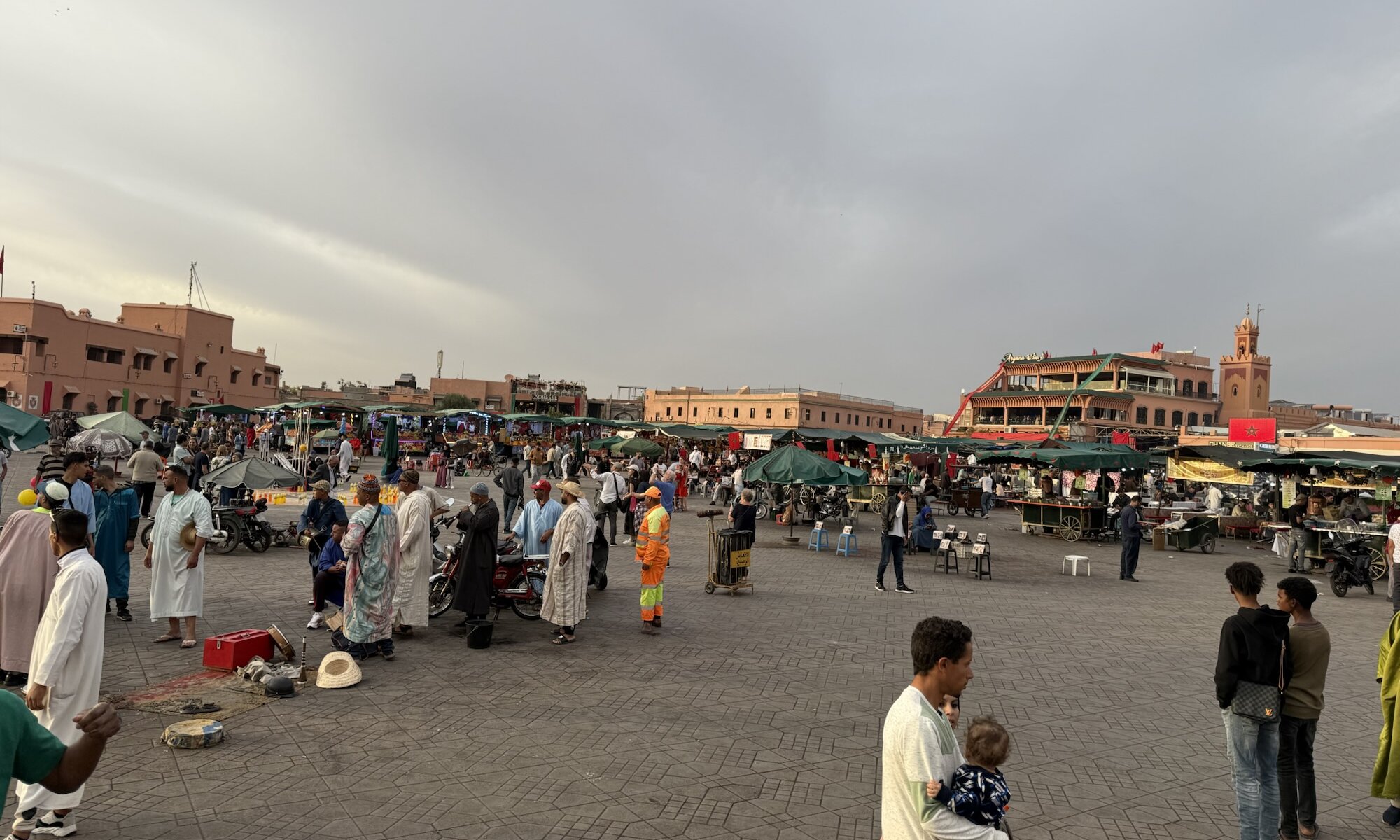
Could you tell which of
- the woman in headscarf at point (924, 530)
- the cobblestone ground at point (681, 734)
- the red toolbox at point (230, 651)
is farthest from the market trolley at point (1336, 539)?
the red toolbox at point (230, 651)

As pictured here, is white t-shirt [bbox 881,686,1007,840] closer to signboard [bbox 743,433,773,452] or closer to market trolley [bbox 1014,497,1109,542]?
market trolley [bbox 1014,497,1109,542]

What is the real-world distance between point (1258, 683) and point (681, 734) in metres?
3.41

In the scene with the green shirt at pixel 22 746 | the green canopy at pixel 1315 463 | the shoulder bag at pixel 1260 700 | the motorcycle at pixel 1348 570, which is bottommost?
the motorcycle at pixel 1348 570

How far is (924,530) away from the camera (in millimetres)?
16438

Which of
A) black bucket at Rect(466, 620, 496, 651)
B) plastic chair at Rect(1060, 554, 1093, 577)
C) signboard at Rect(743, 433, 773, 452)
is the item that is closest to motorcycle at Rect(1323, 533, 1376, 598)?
plastic chair at Rect(1060, 554, 1093, 577)

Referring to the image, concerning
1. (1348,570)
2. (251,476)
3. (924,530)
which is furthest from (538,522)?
(1348,570)

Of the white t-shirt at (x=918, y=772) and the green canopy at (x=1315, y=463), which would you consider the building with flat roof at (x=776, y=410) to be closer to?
the green canopy at (x=1315, y=463)

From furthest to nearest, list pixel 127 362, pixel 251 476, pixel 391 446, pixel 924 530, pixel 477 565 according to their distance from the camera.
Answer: pixel 127 362, pixel 391 446, pixel 924 530, pixel 251 476, pixel 477 565

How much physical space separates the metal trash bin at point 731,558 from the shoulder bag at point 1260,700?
735 centimetres

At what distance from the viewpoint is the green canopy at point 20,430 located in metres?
10.9

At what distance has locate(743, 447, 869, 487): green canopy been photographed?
15969 millimetres

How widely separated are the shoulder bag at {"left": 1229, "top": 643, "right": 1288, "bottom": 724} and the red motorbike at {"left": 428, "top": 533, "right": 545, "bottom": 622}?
6314 millimetres

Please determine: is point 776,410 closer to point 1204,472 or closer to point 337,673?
point 1204,472

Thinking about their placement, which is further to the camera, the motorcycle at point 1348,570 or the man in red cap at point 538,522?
the motorcycle at point 1348,570
